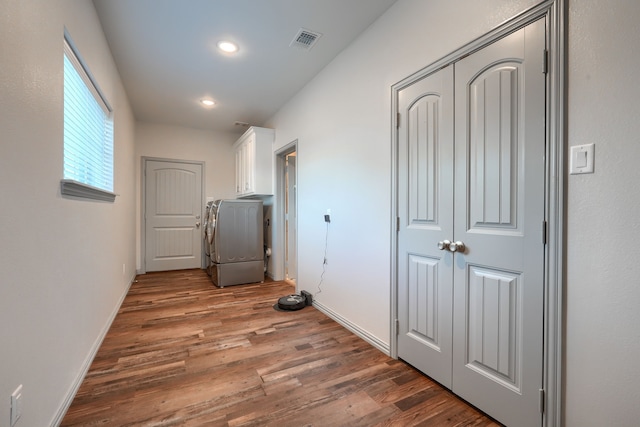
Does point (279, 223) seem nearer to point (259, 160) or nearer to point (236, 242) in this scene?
point (236, 242)

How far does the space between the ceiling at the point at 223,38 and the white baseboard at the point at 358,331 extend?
2541 mm

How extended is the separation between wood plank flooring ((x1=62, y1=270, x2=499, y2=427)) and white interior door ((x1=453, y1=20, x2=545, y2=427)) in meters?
0.28

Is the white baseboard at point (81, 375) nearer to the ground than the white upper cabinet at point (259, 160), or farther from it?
nearer to the ground

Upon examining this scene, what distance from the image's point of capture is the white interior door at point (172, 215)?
4969 millimetres

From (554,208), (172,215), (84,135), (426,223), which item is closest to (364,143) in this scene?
(426,223)

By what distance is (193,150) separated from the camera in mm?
5211

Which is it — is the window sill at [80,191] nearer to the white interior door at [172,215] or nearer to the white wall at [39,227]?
the white wall at [39,227]

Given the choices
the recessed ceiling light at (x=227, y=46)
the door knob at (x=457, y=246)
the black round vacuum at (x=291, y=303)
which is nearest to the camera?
the door knob at (x=457, y=246)

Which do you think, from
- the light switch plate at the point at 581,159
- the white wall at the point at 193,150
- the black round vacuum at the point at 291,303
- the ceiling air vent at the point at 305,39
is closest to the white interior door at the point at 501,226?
the light switch plate at the point at 581,159

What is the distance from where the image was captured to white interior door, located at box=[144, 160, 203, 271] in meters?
4.97

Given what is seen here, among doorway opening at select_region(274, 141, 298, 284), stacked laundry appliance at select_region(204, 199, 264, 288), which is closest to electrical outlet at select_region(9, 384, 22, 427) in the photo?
stacked laundry appliance at select_region(204, 199, 264, 288)

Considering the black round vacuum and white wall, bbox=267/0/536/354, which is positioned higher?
white wall, bbox=267/0/536/354

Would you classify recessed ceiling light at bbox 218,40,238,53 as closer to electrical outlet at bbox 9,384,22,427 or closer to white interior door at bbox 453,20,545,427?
white interior door at bbox 453,20,545,427

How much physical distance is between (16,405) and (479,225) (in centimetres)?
214
